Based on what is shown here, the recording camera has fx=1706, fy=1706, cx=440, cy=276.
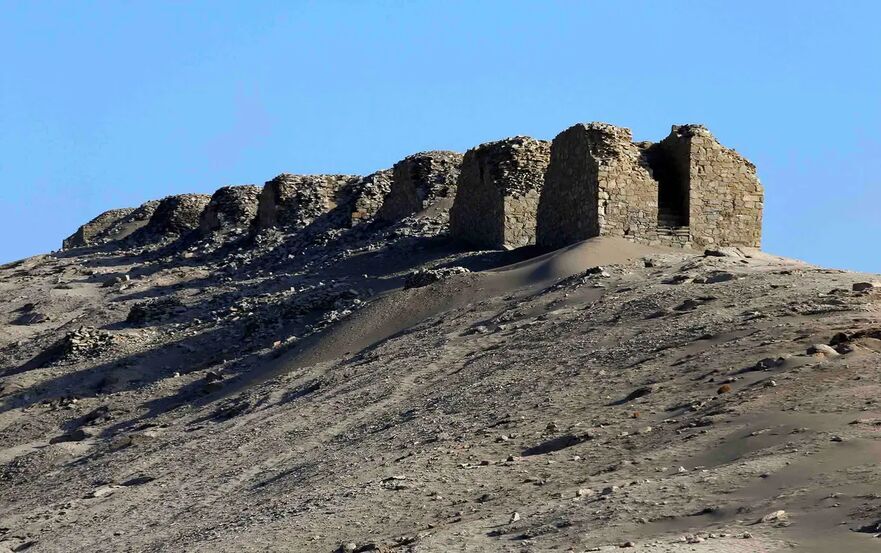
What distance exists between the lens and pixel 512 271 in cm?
2456

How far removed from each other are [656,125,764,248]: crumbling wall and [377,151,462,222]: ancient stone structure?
31.4 ft

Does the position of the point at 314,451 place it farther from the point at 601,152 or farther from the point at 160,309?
the point at 160,309

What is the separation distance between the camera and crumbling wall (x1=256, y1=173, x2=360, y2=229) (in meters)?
40.6

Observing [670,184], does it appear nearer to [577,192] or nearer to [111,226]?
[577,192]

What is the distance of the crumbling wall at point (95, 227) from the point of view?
54.5 meters

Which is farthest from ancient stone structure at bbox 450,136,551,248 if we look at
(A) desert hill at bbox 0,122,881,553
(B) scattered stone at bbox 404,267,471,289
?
(B) scattered stone at bbox 404,267,471,289

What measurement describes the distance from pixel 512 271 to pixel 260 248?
15.2m

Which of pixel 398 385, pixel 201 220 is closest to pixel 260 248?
pixel 201 220

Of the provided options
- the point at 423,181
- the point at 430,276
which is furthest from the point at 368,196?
the point at 430,276

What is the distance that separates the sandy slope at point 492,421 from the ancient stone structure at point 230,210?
14903 mm

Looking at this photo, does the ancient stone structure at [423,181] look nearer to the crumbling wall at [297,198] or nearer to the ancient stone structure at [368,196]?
the ancient stone structure at [368,196]

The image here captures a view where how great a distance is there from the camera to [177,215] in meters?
48.3

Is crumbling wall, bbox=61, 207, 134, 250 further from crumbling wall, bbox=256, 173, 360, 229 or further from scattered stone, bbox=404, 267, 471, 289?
scattered stone, bbox=404, 267, 471, 289

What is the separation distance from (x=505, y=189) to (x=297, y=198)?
1309 cm
